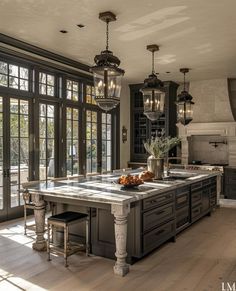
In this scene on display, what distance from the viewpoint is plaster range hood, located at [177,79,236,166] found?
8.07 meters

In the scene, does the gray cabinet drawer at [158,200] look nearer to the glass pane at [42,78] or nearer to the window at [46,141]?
the window at [46,141]

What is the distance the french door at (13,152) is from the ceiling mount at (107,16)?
2502mm

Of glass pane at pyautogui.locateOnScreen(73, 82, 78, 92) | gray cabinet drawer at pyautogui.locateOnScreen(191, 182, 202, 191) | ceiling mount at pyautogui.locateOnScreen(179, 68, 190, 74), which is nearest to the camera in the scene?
gray cabinet drawer at pyautogui.locateOnScreen(191, 182, 202, 191)

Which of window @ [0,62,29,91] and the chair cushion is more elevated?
window @ [0,62,29,91]

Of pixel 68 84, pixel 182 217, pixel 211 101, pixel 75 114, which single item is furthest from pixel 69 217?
pixel 211 101

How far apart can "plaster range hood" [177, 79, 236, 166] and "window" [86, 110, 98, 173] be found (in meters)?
2.42

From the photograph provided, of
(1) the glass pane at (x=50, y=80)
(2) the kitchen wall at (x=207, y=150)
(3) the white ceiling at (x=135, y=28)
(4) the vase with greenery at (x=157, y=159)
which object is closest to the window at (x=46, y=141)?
(1) the glass pane at (x=50, y=80)

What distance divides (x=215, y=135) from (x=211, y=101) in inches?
37.5

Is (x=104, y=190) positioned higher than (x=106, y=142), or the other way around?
(x=106, y=142)

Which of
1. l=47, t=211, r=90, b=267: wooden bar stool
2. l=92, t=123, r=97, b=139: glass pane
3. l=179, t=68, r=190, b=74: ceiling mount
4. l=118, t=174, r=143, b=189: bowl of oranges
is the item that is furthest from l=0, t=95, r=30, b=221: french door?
l=179, t=68, r=190, b=74: ceiling mount

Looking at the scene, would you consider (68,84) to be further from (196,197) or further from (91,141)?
(196,197)

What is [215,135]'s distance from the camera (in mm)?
8414

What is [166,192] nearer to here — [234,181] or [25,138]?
[25,138]

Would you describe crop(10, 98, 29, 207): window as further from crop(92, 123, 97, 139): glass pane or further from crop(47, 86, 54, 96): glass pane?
crop(92, 123, 97, 139): glass pane
